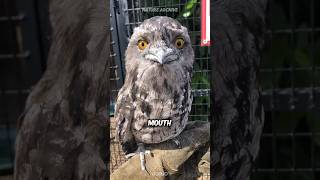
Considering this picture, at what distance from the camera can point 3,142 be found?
3303mm

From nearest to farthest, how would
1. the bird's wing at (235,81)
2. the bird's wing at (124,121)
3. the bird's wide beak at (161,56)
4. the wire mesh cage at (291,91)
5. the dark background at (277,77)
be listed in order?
the bird's wide beak at (161,56) → the bird's wing at (124,121) → the bird's wing at (235,81) → the dark background at (277,77) → the wire mesh cage at (291,91)

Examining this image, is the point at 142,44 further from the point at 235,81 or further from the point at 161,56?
the point at 235,81

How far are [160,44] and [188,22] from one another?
0.47 feet

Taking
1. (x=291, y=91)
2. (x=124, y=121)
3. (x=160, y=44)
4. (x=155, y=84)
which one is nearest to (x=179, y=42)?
(x=160, y=44)

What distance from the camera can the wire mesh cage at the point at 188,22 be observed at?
2.29m

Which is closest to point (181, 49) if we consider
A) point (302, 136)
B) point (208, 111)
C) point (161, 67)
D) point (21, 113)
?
point (161, 67)

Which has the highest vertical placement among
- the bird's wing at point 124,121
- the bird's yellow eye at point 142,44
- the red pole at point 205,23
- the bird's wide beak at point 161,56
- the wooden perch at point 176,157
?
the red pole at point 205,23

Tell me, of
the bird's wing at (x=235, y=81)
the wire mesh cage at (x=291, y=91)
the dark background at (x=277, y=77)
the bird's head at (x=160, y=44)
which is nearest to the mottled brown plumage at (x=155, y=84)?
the bird's head at (x=160, y=44)

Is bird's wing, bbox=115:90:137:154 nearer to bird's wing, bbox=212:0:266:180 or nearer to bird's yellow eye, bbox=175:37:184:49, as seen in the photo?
bird's yellow eye, bbox=175:37:184:49

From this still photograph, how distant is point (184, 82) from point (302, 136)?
4.22 feet

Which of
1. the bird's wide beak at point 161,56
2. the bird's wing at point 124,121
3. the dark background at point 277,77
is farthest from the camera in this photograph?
the dark background at point 277,77

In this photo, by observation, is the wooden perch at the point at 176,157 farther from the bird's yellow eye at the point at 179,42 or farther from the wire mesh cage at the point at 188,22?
the bird's yellow eye at the point at 179,42

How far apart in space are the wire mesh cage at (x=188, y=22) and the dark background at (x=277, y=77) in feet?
2.60

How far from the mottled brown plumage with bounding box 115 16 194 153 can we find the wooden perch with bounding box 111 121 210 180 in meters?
0.04
